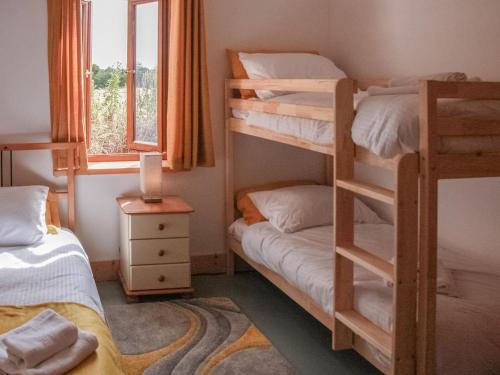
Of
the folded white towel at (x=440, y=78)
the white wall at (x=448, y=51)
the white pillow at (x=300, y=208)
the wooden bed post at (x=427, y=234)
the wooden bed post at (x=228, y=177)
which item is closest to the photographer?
the wooden bed post at (x=427, y=234)

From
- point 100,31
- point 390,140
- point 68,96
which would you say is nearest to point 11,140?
point 68,96

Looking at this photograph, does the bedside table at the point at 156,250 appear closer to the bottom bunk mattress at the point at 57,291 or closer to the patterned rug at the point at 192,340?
the patterned rug at the point at 192,340

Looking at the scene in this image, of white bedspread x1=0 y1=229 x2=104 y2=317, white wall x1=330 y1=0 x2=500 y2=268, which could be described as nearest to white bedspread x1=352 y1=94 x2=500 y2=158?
white wall x1=330 y1=0 x2=500 y2=268

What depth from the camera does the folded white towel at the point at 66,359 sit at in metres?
2.31

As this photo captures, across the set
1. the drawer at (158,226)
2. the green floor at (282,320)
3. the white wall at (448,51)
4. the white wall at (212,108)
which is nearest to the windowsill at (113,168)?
the white wall at (212,108)

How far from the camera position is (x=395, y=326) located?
270 centimetres

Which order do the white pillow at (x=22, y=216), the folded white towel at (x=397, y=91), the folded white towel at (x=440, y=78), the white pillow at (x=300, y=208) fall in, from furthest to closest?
the white pillow at (x=300, y=208) < the white pillow at (x=22, y=216) < the folded white towel at (x=440, y=78) < the folded white towel at (x=397, y=91)

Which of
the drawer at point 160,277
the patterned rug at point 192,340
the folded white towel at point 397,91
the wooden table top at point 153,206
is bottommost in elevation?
the patterned rug at point 192,340

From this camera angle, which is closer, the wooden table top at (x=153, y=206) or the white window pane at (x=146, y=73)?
the wooden table top at (x=153, y=206)

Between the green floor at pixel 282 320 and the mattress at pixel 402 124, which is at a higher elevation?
the mattress at pixel 402 124

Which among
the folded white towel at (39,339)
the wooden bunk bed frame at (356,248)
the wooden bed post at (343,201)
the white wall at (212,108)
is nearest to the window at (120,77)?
the white wall at (212,108)

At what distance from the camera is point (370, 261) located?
290cm

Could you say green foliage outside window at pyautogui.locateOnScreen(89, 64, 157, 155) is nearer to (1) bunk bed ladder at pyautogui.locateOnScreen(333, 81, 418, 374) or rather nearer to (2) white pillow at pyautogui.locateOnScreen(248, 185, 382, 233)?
(2) white pillow at pyautogui.locateOnScreen(248, 185, 382, 233)

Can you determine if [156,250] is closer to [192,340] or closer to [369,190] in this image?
[192,340]
